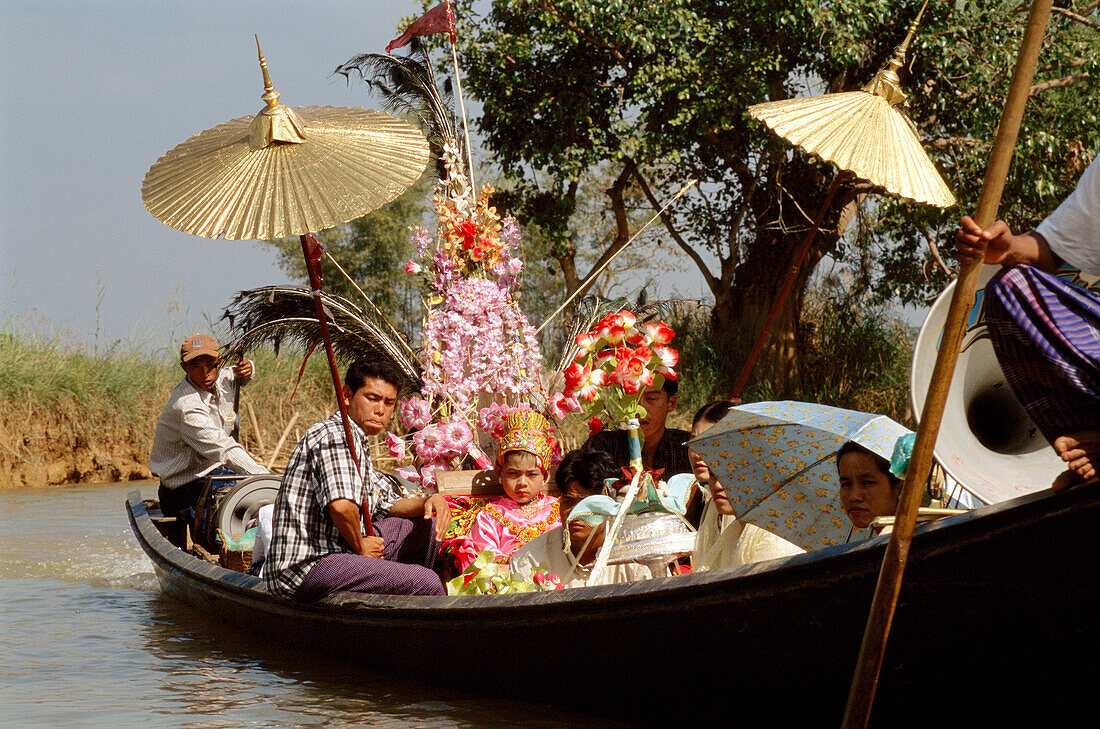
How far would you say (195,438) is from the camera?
6.16 m

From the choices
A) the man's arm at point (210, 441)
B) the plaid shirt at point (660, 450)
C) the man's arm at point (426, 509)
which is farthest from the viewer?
the man's arm at point (210, 441)

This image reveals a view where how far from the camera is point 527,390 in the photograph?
17.3 feet

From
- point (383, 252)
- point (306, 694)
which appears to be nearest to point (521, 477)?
point (306, 694)

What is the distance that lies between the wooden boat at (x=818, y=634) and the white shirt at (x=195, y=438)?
9.48 ft

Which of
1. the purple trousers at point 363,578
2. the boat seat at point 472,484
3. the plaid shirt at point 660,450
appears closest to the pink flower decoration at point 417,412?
the boat seat at point 472,484

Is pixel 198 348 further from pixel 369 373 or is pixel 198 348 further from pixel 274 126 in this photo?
pixel 274 126

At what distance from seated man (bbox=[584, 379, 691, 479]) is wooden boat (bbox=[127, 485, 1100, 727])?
1.36m

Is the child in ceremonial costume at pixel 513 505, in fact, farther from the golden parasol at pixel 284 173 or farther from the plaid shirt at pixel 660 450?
the golden parasol at pixel 284 173

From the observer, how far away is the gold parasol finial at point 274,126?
10.3ft

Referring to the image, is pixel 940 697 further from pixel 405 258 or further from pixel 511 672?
pixel 405 258

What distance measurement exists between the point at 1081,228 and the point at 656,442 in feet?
8.83

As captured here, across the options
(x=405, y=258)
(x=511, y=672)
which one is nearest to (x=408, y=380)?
(x=511, y=672)

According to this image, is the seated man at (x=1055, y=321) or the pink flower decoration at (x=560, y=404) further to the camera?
the pink flower decoration at (x=560, y=404)

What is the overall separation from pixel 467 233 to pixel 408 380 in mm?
1100
